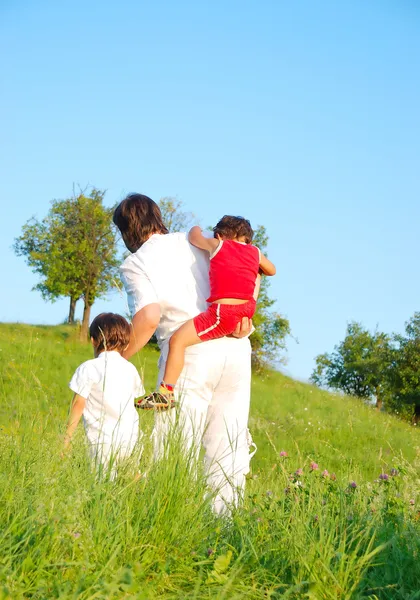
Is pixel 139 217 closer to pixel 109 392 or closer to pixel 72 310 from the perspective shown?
pixel 109 392

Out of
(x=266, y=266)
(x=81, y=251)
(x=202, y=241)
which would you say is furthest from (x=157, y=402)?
(x=81, y=251)

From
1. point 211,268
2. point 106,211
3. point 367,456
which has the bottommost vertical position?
point 367,456

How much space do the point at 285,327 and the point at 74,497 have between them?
44.7 meters

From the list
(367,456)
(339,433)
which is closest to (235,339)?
(367,456)

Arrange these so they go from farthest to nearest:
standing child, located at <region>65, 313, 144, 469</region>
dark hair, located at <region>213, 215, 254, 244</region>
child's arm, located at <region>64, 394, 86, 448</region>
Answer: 1. standing child, located at <region>65, 313, 144, 469</region>
2. dark hair, located at <region>213, 215, 254, 244</region>
3. child's arm, located at <region>64, 394, 86, 448</region>

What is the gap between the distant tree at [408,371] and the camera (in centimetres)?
4469

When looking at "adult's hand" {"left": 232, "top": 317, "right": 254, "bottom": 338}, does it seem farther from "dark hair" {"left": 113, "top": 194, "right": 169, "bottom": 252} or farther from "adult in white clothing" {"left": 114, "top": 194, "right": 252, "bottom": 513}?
"dark hair" {"left": 113, "top": 194, "right": 169, "bottom": 252}

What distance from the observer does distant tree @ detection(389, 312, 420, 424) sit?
44.7 metres

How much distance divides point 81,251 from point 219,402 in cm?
3683

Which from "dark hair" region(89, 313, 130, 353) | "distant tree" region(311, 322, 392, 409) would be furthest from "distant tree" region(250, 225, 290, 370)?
"dark hair" region(89, 313, 130, 353)

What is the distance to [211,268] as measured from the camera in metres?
4.93

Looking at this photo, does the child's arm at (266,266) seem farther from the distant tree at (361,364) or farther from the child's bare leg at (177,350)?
the distant tree at (361,364)

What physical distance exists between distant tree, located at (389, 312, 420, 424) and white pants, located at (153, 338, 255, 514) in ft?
133

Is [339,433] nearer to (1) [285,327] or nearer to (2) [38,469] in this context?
(2) [38,469]
